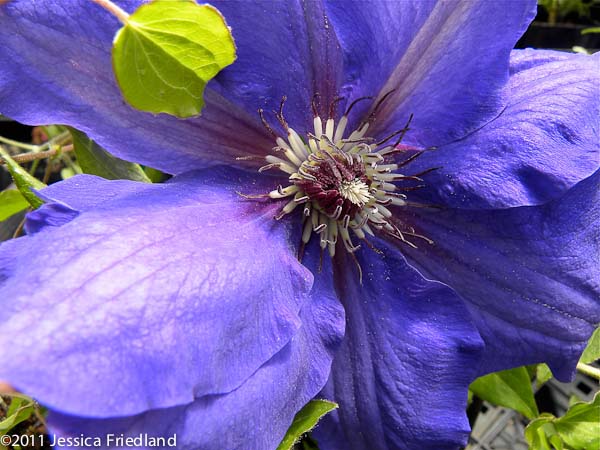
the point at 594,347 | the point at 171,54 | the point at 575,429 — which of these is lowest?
the point at 575,429

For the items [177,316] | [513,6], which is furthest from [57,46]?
[513,6]

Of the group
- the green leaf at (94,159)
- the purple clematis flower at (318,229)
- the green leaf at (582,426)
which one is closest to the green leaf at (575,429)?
the green leaf at (582,426)

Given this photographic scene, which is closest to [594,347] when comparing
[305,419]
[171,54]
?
[305,419]

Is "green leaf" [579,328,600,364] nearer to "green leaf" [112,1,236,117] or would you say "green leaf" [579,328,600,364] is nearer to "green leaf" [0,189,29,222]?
"green leaf" [112,1,236,117]

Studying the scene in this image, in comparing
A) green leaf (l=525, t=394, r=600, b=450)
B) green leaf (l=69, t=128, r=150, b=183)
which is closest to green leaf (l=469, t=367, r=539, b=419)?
green leaf (l=525, t=394, r=600, b=450)

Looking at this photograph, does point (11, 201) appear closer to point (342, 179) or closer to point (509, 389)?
point (342, 179)

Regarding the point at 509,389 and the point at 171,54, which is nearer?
the point at 171,54

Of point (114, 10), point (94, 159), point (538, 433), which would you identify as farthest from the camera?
point (538, 433)

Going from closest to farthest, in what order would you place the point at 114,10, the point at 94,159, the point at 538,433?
the point at 114,10 → the point at 94,159 → the point at 538,433
